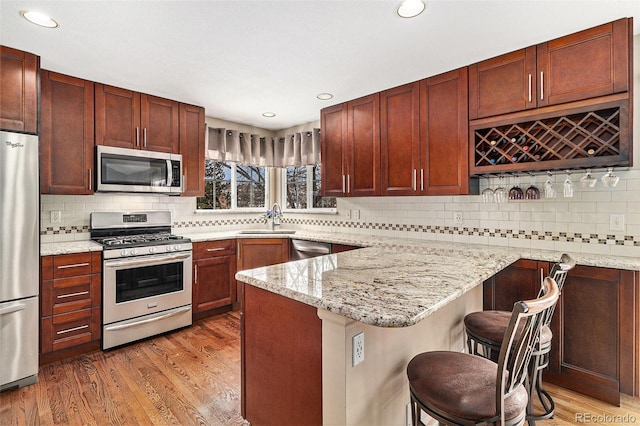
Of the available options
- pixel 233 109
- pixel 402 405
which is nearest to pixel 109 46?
pixel 233 109

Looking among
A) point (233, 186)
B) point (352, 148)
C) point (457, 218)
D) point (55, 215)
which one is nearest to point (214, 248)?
point (233, 186)

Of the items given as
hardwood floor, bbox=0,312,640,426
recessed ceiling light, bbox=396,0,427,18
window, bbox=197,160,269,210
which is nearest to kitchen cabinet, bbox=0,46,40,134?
hardwood floor, bbox=0,312,640,426

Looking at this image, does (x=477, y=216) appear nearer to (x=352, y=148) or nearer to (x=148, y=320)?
(x=352, y=148)

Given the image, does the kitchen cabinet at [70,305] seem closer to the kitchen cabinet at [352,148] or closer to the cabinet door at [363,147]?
the kitchen cabinet at [352,148]

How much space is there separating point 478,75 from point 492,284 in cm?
172

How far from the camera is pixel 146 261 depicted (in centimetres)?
311

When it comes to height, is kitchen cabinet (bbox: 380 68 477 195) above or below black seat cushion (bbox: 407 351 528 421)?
above

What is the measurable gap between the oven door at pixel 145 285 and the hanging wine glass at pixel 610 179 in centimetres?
366

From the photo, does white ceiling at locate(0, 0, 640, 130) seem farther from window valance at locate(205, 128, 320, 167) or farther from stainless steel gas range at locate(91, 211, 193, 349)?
stainless steel gas range at locate(91, 211, 193, 349)

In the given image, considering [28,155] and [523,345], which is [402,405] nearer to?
[523,345]

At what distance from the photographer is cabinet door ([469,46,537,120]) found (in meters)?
2.47

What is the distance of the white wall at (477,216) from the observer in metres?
2.35

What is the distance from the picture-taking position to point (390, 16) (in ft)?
6.66

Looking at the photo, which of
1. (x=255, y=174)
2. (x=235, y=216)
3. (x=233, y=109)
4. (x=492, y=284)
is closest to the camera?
(x=492, y=284)
